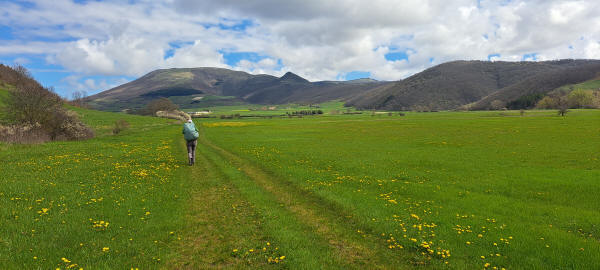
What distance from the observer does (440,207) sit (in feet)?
46.1

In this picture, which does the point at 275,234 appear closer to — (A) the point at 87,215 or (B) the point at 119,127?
(A) the point at 87,215

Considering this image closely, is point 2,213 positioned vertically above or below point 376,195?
above

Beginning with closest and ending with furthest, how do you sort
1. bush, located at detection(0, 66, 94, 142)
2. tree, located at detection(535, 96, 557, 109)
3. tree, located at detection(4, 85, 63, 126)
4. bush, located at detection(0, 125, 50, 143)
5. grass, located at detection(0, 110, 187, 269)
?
grass, located at detection(0, 110, 187, 269) → bush, located at detection(0, 125, 50, 143) → bush, located at detection(0, 66, 94, 142) → tree, located at detection(4, 85, 63, 126) → tree, located at detection(535, 96, 557, 109)

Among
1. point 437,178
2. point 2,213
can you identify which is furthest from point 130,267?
point 437,178

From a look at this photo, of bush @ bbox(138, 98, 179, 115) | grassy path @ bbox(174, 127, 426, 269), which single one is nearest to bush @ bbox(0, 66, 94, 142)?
grassy path @ bbox(174, 127, 426, 269)

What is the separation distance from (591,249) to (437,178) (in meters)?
11.5

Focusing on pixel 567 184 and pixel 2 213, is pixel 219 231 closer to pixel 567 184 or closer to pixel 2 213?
pixel 2 213

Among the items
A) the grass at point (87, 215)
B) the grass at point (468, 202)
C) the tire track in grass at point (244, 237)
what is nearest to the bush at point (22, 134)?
the grass at point (87, 215)

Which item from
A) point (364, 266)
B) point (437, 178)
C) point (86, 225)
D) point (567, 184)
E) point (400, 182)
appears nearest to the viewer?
point (364, 266)

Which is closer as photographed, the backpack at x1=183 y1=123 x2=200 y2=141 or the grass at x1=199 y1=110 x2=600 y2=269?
the grass at x1=199 y1=110 x2=600 y2=269

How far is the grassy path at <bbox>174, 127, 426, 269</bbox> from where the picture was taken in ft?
29.0

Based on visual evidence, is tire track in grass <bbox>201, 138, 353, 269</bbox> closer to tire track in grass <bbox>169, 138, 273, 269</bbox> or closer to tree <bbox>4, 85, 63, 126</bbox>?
tire track in grass <bbox>169, 138, 273, 269</bbox>

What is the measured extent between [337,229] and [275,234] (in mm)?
2488

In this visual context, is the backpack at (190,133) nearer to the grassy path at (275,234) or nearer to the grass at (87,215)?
the grass at (87,215)
